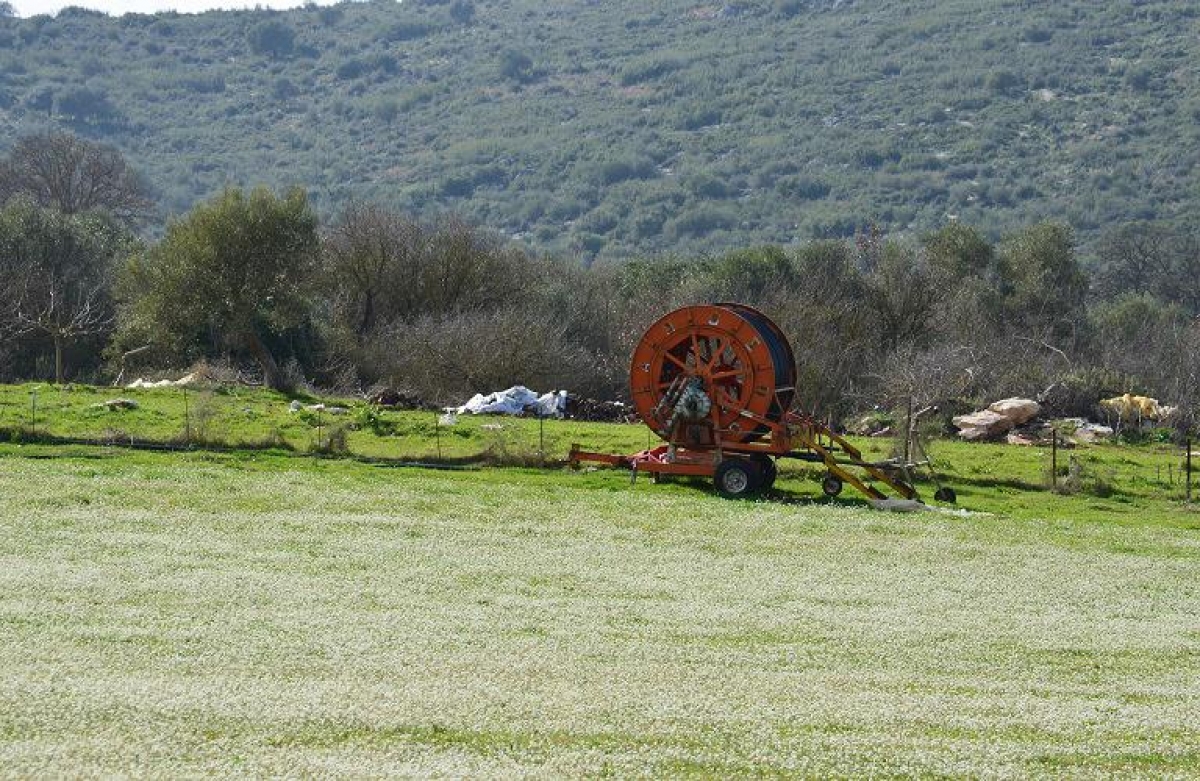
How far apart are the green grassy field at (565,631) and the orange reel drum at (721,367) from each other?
2139 millimetres

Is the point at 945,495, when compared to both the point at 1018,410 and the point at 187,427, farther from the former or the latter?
the point at 187,427

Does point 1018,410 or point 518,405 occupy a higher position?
point 518,405

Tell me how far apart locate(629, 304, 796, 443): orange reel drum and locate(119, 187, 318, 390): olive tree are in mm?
25959

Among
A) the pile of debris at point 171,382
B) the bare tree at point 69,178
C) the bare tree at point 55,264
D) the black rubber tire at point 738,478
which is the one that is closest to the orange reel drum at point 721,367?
the black rubber tire at point 738,478

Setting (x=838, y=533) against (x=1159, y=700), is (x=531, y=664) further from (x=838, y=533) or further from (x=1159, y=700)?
(x=838, y=533)

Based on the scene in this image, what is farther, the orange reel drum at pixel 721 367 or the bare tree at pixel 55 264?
the bare tree at pixel 55 264

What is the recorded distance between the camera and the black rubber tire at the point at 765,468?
41.7m

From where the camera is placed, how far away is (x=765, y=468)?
137 ft

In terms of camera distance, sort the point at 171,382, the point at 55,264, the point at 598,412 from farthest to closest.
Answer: the point at 55,264, the point at 171,382, the point at 598,412

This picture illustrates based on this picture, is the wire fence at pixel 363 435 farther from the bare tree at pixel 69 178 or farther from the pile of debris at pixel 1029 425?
the bare tree at pixel 69 178

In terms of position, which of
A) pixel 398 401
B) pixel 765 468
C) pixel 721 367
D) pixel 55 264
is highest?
pixel 55 264

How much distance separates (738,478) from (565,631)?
1707 cm

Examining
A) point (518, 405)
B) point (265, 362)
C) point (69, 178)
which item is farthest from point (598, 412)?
point (69, 178)

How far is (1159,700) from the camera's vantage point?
73.5 ft
